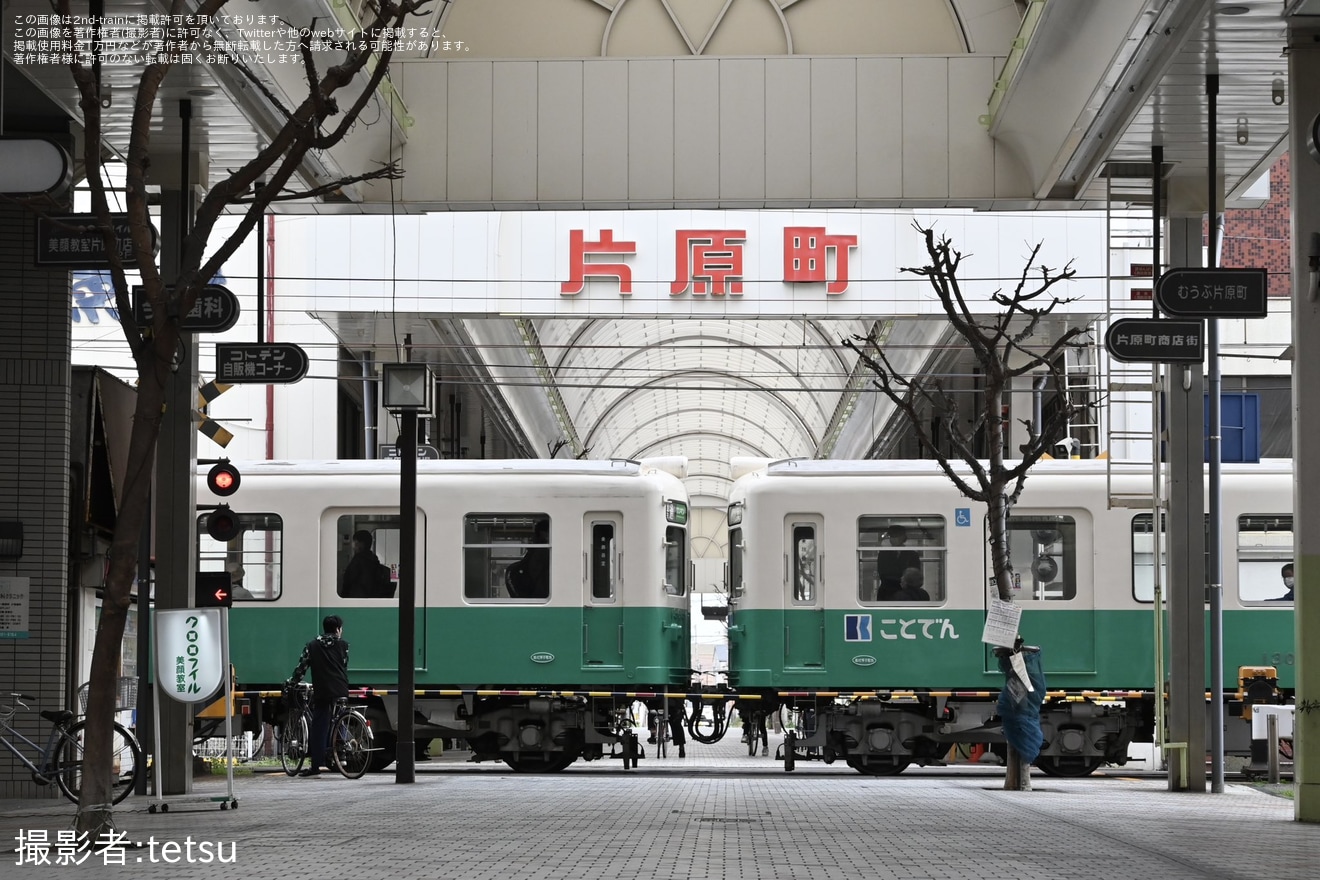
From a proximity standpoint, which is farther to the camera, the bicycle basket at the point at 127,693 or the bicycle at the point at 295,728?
the bicycle at the point at 295,728

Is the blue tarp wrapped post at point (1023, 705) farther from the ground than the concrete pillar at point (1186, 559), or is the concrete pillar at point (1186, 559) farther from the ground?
the concrete pillar at point (1186, 559)

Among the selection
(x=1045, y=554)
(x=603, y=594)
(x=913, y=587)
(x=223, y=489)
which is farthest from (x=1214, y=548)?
(x=223, y=489)

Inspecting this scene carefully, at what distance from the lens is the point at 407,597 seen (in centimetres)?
1589

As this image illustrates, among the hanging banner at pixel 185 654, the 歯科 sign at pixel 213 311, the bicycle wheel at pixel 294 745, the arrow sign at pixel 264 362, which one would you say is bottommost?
the bicycle wheel at pixel 294 745

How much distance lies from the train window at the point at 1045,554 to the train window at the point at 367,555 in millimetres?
6999

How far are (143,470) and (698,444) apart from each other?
44.5m

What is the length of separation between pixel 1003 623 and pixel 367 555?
317 inches

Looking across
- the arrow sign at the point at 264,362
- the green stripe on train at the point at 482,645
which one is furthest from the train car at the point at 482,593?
the arrow sign at the point at 264,362

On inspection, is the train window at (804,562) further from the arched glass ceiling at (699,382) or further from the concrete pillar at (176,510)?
the concrete pillar at (176,510)

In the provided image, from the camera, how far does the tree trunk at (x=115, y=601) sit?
30.2ft

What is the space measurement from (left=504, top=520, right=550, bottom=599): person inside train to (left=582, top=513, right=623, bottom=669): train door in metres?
0.45

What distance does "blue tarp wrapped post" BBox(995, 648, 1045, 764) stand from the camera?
49.4 feet

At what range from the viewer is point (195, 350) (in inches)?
576

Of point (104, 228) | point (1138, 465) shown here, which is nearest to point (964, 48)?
point (1138, 465)
